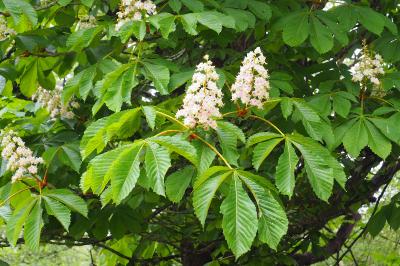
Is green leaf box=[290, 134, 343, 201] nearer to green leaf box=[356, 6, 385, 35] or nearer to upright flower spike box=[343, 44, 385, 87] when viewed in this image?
upright flower spike box=[343, 44, 385, 87]

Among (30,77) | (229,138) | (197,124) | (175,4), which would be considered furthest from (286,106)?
(30,77)

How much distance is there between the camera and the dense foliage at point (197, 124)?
1579mm

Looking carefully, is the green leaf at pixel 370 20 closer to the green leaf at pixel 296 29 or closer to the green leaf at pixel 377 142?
the green leaf at pixel 296 29

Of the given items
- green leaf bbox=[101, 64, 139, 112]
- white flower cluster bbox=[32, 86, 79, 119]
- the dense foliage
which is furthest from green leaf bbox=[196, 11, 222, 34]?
white flower cluster bbox=[32, 86, 79, 119]

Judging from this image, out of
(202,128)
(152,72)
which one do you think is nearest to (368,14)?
(152,72)

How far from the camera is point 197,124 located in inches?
68.0

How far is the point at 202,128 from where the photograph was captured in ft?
5.86

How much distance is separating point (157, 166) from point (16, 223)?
0.76 meters

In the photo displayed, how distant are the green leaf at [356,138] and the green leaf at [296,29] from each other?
47 cm

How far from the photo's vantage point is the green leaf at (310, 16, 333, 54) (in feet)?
8.11

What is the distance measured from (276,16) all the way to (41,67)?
1.26m

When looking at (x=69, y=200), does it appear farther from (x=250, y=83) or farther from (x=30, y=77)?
(x=30, y=77)

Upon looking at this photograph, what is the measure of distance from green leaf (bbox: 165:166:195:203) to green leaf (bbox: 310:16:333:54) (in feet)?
3.11

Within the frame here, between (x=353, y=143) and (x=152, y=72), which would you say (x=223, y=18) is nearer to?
(x=152, y=72)
